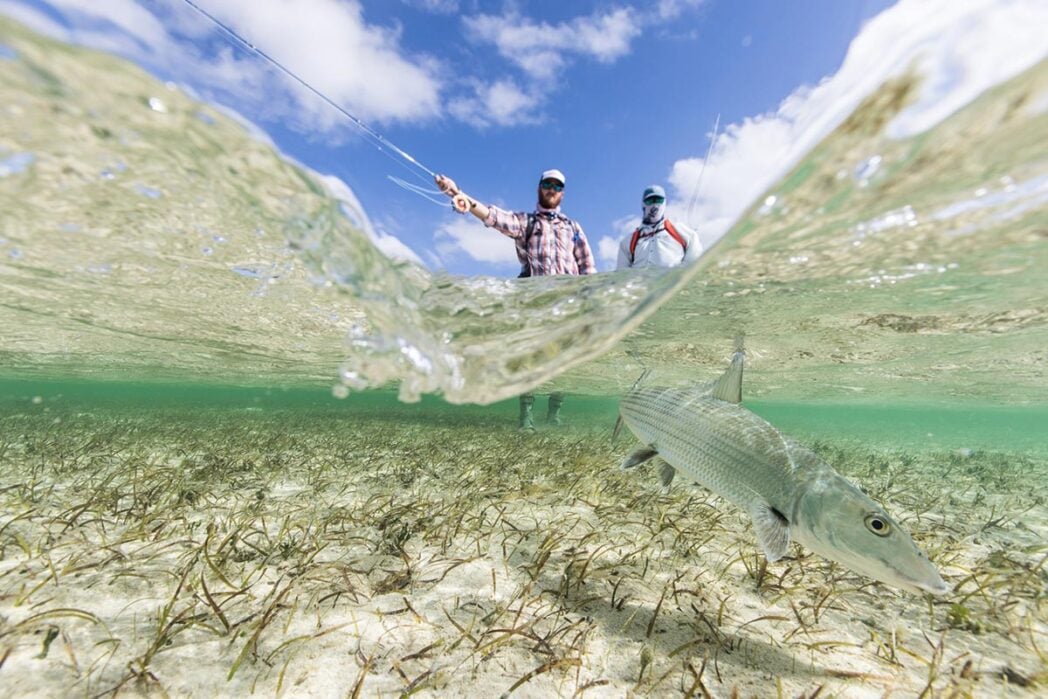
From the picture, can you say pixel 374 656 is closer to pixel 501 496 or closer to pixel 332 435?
pixel 501 496

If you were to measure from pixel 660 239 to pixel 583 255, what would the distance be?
1374mm

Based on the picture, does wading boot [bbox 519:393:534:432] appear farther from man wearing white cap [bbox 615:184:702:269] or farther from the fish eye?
the fish eye

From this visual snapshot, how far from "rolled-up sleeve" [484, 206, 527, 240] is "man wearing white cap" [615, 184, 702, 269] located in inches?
79.6

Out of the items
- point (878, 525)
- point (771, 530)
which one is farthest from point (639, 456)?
point (878, 525)

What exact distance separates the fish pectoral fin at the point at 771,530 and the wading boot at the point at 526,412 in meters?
12.6

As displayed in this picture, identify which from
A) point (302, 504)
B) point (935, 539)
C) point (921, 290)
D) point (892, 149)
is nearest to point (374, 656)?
point (302, 504)

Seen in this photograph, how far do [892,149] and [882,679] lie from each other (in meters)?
3.89

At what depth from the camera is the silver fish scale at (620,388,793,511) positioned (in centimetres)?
300

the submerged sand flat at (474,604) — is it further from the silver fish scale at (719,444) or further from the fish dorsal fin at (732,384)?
the fish dorsal fin at (732,384)

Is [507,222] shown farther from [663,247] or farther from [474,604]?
[474,604]

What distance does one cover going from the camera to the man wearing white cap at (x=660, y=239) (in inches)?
273

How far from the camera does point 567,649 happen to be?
2445 mm

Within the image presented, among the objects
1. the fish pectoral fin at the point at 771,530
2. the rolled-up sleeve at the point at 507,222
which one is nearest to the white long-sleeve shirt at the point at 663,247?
the rolled-up sleeve at the point at 507,222

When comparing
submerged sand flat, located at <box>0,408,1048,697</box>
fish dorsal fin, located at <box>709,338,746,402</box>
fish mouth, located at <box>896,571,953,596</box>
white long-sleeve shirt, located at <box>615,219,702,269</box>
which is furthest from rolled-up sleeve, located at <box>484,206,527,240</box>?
fish mouth, located at <box>896,571,953,596</box>
